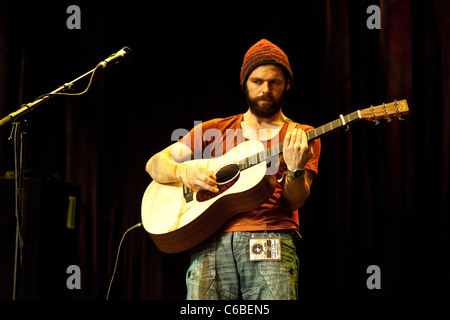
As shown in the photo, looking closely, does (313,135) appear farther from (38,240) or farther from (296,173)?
(38,240)

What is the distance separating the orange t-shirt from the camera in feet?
7.32

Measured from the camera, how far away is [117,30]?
151 inches

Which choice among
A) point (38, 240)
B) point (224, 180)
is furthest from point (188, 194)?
point (38, 240)

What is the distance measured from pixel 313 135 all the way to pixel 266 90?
0.44 metres

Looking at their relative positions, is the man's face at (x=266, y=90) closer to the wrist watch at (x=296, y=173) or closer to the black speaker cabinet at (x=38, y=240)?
the wrist watch at (x=296, y=173)

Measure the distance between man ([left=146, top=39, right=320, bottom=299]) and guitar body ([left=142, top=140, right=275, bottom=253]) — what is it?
0.05m

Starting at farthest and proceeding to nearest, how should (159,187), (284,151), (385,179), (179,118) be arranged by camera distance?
(179,118) → (385,179) → (159,187) → (284,151)

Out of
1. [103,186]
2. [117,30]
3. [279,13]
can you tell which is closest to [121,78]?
[117,30]

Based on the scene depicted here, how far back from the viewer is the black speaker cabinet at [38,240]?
10.1 ft

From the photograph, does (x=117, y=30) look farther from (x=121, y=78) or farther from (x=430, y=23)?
(x=430, y=23)

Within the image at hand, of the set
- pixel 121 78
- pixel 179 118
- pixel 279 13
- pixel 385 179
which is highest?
pixel 279 13

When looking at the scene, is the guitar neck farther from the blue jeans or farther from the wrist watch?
the blue jeans

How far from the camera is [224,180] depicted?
2.41 m

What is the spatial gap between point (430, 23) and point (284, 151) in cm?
154
